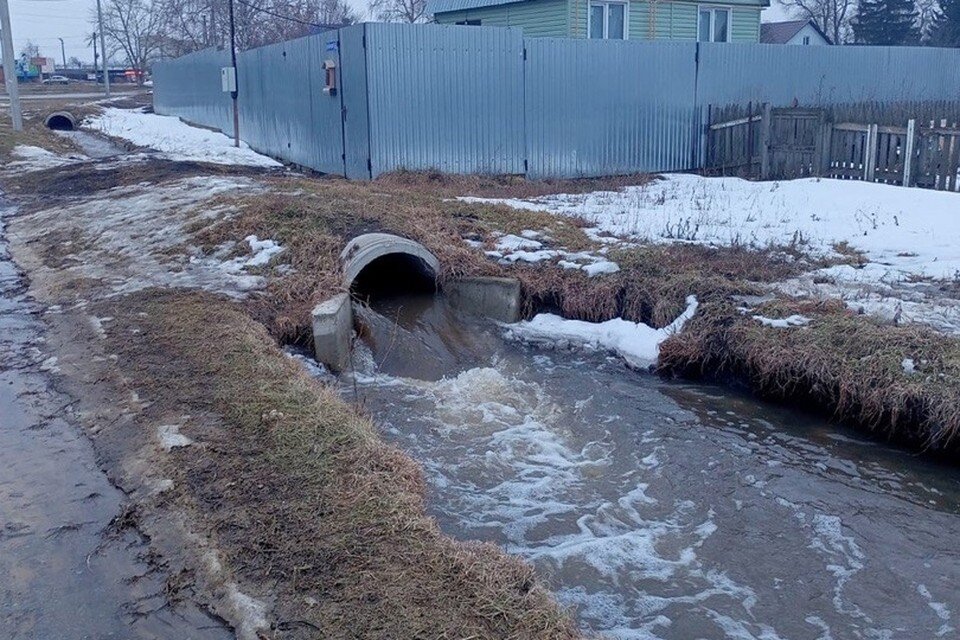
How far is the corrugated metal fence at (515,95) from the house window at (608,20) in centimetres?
598

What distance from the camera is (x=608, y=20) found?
79.7 ft

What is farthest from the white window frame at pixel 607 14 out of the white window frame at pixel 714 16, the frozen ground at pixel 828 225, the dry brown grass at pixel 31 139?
the dry brown grass at pixel 31 139

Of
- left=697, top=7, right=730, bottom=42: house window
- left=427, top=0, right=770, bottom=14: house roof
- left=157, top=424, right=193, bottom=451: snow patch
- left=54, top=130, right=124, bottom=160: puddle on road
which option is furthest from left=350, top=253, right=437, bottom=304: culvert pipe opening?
left=697, top=7, right=730, bottom=42: house window

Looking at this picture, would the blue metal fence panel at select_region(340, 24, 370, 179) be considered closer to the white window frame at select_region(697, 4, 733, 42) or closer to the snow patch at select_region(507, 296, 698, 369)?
the snow patch at select_region(507, 296, 698, 369)

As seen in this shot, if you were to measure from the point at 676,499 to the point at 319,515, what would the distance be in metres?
2.49

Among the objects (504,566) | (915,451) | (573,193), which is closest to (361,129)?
(573,193)

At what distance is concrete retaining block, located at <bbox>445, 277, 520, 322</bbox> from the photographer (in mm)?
9852

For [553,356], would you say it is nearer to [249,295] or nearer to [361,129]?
[249,295]

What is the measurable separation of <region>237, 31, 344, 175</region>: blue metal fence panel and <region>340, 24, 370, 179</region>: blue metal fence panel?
35cm

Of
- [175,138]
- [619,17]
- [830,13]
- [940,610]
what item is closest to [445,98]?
[619,17]

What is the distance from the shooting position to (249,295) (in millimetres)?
9242

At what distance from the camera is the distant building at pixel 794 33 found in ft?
141

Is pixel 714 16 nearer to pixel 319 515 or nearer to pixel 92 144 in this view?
pixel 92 144

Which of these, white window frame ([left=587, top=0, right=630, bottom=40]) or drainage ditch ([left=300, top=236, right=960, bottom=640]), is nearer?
drainage ditch ([left=300, top=236, right=960, bottom=640])
